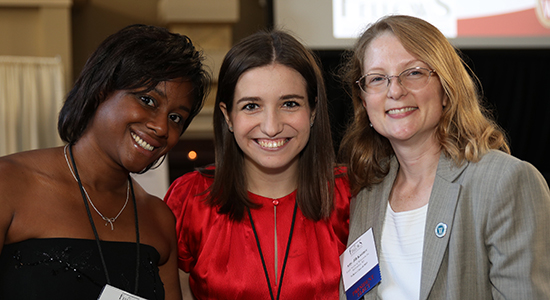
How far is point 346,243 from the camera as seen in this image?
2.19 m

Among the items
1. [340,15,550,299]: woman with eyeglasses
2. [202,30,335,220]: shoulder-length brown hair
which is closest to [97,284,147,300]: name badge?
[202,30,335,220]: shoulder-length brown hair

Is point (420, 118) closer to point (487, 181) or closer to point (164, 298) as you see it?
Answer: point (487, 181)

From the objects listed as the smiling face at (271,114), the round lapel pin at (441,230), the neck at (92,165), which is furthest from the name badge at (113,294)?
the round lapel pin at (441,230)

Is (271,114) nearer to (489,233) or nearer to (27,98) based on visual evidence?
(489,233)

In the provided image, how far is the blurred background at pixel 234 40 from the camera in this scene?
489 cm

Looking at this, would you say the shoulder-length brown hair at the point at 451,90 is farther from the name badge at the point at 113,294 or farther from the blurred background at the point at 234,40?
the blurred background at the point at 234,40

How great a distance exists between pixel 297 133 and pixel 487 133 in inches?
27.3

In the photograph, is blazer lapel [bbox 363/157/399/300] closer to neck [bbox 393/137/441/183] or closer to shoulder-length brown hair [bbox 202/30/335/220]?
neck [bbox 393/137/441/183]

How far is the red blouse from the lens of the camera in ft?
6.59

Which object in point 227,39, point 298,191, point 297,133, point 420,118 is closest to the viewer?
point 420,118

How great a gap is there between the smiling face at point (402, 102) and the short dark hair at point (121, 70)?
27.1 inches

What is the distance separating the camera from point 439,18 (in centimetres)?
484

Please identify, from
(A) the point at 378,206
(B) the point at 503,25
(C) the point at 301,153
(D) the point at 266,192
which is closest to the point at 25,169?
(D) the point at 266,192

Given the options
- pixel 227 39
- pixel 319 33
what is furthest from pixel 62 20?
pixel 319 33
